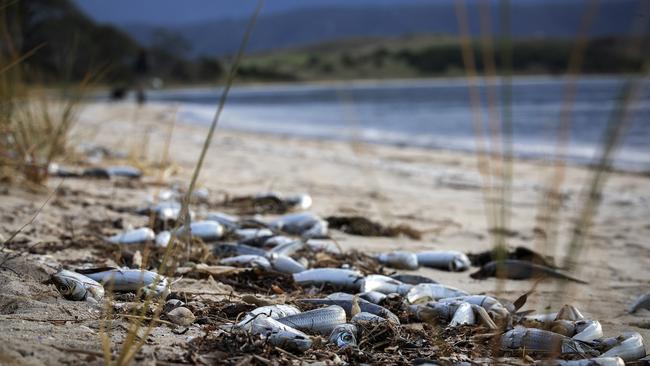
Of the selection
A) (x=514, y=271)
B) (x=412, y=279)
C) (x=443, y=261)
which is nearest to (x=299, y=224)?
(x=443, y=261)

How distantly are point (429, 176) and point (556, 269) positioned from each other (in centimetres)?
503

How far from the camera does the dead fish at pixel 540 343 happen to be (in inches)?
85.7

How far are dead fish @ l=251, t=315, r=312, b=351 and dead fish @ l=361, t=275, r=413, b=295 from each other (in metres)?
0.73

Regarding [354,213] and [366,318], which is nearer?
[366,318]

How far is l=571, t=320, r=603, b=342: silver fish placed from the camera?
2.31 meters

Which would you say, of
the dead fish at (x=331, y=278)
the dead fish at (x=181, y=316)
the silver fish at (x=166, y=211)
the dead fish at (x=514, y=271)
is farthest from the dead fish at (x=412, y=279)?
the silver fish at (x=166, y=211)

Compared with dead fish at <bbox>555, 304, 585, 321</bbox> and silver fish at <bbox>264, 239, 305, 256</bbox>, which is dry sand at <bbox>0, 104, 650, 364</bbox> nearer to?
dead fish at <bbox>555, 304, 585, 321</bbox>

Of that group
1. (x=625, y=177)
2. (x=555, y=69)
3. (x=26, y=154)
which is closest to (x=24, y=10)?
(x=26, y=154)

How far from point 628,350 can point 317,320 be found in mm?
1028

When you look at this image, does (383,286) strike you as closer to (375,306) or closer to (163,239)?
(375,306)

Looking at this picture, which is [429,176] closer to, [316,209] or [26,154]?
[316,209]

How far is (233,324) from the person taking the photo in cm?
229

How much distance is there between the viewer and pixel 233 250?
3.50 m

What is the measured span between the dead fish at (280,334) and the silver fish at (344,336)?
0.36 ft
